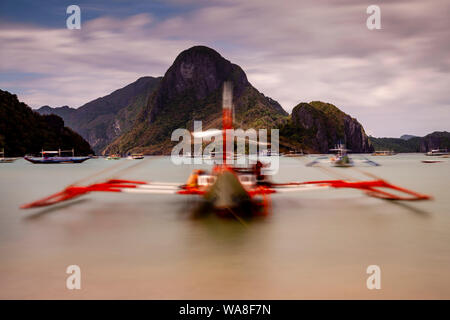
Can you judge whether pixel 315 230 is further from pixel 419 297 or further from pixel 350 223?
pixel 419 297

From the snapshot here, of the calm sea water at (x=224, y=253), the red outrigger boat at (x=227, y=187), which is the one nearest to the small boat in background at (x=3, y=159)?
the calm sea water at (x=224, y=253)

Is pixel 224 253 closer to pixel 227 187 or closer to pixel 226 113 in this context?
pixel 227 187

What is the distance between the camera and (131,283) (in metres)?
8.47

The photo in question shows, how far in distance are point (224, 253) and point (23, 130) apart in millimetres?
167521

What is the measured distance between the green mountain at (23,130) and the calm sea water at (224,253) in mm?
149698

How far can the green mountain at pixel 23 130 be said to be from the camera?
150 metres

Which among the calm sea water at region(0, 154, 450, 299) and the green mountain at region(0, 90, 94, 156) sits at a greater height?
the green mountain at region(0, 90, 94, 156)

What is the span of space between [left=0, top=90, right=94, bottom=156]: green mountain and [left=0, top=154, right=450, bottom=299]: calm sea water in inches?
5894

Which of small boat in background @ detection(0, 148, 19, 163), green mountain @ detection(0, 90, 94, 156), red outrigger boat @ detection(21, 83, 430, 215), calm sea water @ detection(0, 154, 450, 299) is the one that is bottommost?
calm sea water @ detection(0, 154, 450, 299)

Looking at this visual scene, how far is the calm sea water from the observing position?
820 cm

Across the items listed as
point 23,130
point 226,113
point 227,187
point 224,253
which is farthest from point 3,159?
point 224,253

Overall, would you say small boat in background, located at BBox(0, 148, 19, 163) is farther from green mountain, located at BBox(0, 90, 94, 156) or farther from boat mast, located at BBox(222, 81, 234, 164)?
boat mast, located at BBox(222, 81, 234, 164)

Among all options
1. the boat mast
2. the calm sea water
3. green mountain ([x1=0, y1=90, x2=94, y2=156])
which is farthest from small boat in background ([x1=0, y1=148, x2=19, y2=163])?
the boat mast
